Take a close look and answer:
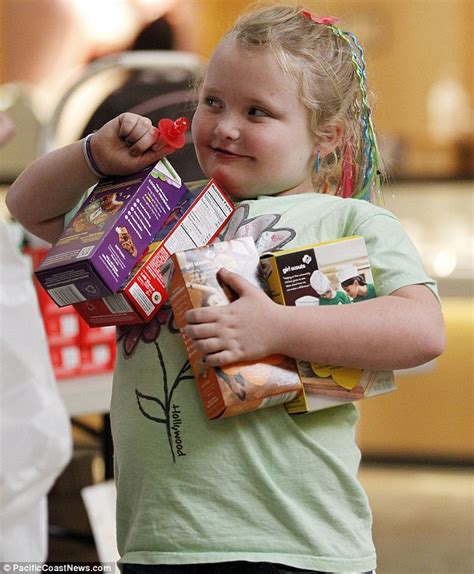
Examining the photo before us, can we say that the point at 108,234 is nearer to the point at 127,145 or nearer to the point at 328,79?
the point at 127,145

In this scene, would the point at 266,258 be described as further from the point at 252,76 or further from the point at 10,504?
the point at 10,504

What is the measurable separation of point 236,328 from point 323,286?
108 mm

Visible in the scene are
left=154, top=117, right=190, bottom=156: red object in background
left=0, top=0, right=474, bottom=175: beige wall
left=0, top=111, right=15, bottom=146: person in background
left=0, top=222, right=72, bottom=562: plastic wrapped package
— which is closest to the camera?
left=154, top=117, right=190, bottom=156: red object in background

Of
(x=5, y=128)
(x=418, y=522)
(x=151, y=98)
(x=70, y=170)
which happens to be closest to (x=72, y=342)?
(x=5, y=128)

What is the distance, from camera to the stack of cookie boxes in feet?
3.50

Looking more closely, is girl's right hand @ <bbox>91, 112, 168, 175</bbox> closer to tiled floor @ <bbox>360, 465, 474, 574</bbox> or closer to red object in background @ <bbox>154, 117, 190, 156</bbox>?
red object in background @ <bbox>154, 117, 190, 156</bbox>

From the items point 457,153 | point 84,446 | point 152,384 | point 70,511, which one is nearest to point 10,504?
point 152,384

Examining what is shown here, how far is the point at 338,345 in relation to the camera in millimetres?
1076

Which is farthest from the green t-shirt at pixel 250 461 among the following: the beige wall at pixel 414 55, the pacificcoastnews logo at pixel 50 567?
the beige wall at pixel 414 55

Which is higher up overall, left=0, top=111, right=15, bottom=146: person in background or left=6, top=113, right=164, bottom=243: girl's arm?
left=6, top=113, right=164, bottom=243: girl's arm

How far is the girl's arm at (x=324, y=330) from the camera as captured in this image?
3.43 feet

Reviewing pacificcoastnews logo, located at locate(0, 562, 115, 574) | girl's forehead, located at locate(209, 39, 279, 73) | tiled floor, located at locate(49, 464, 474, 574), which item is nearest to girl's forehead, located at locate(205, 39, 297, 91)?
girl's forehead, located at locate(209, 39, 279, 73)

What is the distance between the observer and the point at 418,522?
3.67 metres

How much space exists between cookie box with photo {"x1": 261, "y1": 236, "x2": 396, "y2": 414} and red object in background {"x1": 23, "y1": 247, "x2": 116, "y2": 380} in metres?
1.22
